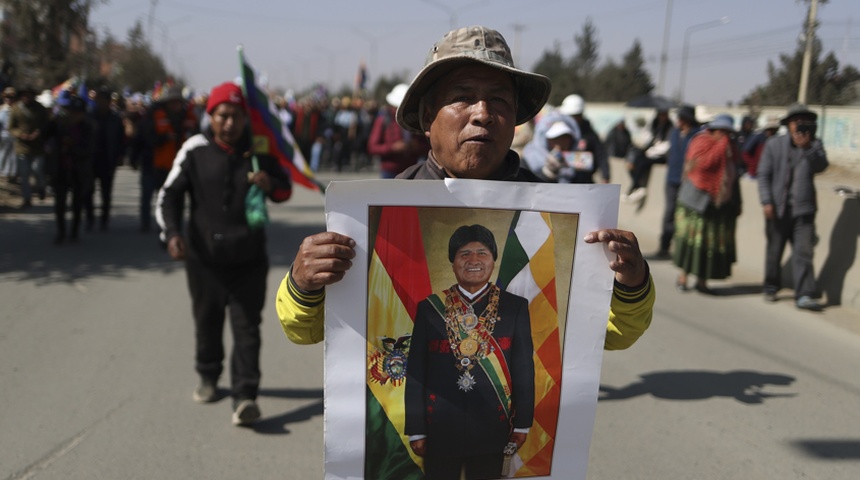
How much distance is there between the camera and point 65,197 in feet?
32.2

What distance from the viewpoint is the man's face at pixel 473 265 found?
1750mm

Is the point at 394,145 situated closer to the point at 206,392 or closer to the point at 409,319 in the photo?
the point at 206,392

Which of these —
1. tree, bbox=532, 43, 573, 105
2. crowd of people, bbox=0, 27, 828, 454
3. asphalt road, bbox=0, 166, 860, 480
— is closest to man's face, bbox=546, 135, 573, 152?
crowd of people, bbox=0, 27, 828, 454

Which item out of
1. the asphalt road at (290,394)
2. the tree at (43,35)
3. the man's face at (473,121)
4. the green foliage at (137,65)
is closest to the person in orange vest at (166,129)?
the asphalt road at (290,394)

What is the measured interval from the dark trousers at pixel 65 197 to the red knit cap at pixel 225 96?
240 inches

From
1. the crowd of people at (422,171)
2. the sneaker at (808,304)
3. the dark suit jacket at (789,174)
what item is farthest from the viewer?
the dark suit jacket at (789,174)

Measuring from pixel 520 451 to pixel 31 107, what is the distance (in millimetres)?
11695

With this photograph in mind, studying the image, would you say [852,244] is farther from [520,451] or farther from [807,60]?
[807,60]

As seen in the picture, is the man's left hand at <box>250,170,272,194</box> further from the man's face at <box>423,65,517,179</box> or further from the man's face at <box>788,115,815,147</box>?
the man's face at <box>788,115,815,147</box>

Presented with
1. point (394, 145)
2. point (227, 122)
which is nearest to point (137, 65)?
point (394, 145)

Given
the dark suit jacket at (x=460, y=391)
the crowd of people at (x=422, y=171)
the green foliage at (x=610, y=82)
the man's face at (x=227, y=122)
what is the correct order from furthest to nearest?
the green foliage at (x=610, y=82) → the man's face at (x=227, y=122) → the crowd of people at (x=422, y=171) → the dark suit jacket at (x=460, y=391)

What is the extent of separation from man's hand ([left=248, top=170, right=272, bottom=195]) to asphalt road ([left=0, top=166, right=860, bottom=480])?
137 centimetres

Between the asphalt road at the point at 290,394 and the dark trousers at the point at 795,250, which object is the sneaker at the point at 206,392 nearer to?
the asphalt road at the point at 290,394

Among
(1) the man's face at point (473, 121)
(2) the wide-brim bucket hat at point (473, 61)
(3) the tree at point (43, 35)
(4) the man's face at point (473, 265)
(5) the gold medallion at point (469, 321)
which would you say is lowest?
(5) the gold medallion at point (469, 321)
